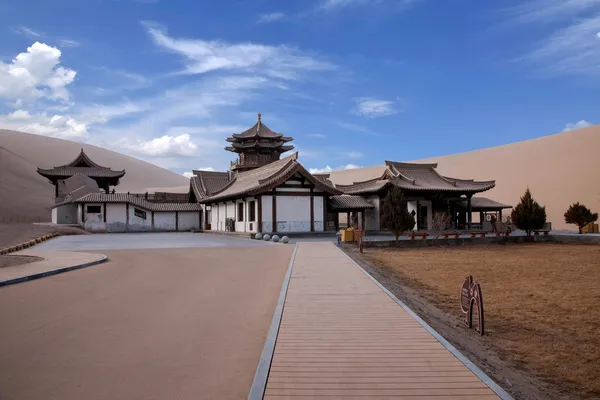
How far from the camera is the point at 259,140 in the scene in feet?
144

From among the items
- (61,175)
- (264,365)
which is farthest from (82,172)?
(264,365)

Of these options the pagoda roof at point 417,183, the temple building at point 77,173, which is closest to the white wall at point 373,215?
the pagoda roof at point 417,183

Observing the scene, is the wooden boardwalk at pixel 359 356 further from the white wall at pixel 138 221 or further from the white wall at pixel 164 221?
the white wall at pixel 164 221

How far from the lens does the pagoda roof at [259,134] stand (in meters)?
43.5

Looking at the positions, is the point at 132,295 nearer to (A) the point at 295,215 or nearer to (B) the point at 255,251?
(B) the point at 255,251

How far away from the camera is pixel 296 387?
14.9ft

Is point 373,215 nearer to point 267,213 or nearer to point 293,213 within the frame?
point 293,213

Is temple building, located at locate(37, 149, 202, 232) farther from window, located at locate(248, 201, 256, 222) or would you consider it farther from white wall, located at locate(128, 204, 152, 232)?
window, located at locate(248, 201, 256, 222)

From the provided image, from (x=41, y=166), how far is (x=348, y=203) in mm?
114879

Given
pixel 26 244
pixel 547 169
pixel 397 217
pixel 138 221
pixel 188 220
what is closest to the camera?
pixel 26 244

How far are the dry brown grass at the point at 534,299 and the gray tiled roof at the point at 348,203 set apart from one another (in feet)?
30.5

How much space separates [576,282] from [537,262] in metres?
6.07

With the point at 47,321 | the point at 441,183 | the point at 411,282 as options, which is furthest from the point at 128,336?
the point at 441,183

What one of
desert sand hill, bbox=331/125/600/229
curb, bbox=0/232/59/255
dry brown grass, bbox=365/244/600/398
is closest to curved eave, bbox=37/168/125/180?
curb, bbox=0/232/59/255
